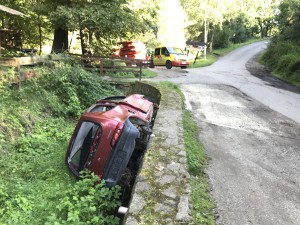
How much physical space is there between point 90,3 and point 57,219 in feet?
45.0

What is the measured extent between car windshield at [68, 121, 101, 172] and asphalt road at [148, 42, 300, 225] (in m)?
2.20

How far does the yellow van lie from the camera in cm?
2488

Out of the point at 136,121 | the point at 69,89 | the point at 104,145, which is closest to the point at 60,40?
the point at 69,89

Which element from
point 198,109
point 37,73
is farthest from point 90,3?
point 198,109

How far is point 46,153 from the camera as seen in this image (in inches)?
269

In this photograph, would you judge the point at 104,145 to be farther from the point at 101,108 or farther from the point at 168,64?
the point at 168,64

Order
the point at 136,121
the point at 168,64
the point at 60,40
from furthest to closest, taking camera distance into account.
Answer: the point at 168,64 → the point at 60,40 → the point at 136,121

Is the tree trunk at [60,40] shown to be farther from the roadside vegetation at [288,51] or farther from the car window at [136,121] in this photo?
the roadside vegetation at [288,51]

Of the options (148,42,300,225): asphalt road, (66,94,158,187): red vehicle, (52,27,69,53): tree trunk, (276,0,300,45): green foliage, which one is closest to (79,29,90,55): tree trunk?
(52,27,69,53): tree trunk

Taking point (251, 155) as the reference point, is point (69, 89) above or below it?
above

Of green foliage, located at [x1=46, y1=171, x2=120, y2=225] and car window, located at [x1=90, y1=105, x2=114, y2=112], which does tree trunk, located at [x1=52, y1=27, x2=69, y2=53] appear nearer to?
car window, located at [x1=90, y1=105, x2=114, y2=112]

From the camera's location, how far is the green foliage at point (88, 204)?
4.11m

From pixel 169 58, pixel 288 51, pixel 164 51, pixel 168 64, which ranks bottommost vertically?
pixel 168 64

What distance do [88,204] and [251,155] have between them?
383cm
